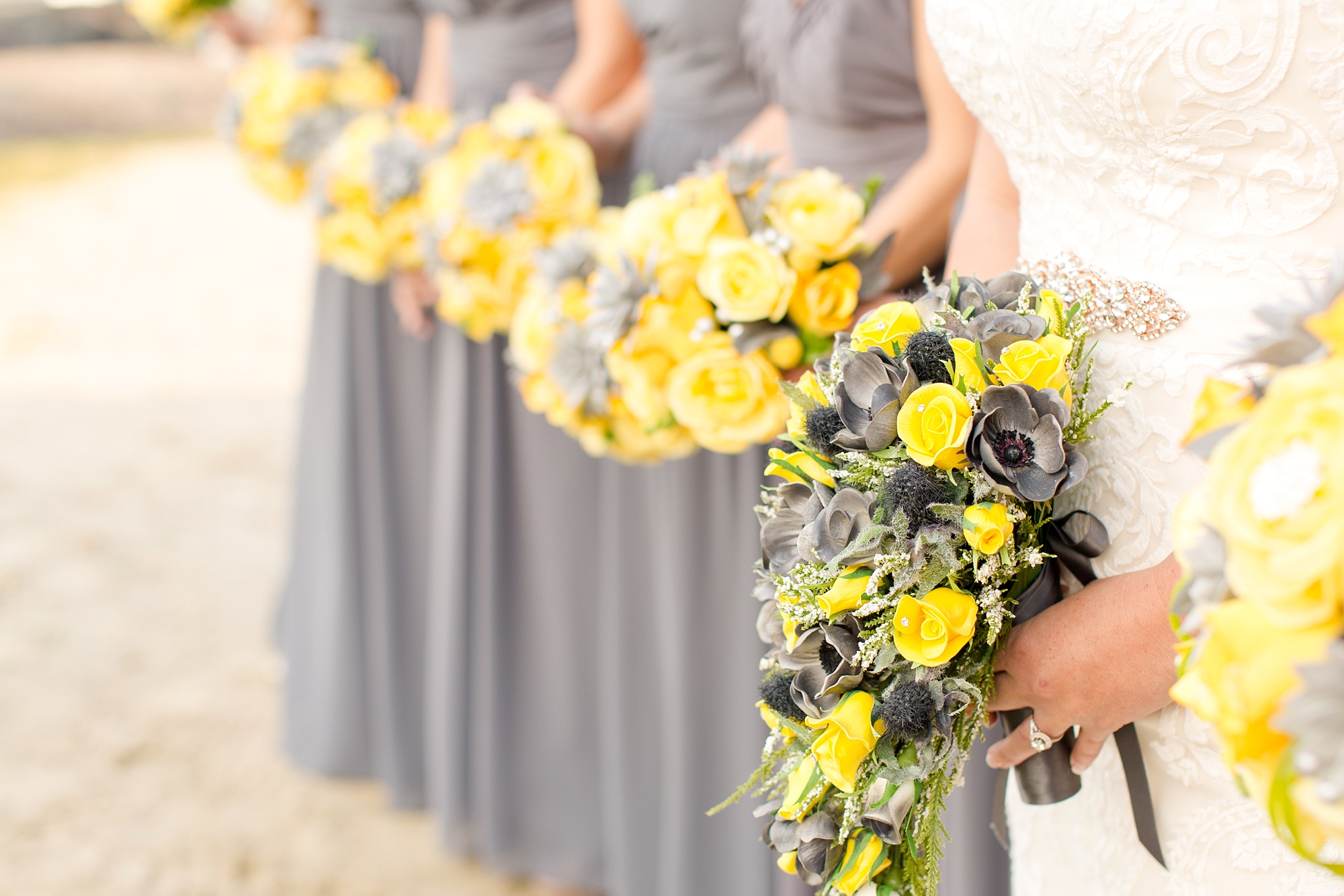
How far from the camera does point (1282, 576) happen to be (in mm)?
655

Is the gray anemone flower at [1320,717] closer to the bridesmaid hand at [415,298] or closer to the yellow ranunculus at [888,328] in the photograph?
the yellow ranunculus at [888,328]

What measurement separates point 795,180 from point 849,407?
0.68m

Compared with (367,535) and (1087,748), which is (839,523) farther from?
(367,535)

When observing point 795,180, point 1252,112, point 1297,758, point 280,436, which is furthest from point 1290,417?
point 280,436

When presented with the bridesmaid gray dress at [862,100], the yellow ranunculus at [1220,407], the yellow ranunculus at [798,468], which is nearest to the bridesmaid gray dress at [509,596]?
the bridesmaid gray dress at [862,100]

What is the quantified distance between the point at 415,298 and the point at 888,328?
193 cm

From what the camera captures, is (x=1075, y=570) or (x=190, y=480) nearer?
(x=1075, y=570)

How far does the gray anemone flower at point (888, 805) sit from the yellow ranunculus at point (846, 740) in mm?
24

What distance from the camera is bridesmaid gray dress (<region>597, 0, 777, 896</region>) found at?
2.21m

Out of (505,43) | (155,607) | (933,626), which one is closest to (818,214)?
(933,626)

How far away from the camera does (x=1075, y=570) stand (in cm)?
116

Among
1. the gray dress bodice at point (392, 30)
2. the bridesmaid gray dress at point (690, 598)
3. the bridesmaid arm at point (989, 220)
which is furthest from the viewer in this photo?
the gray dress bodice at point (392, 30)

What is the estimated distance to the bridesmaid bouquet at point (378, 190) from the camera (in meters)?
2.65

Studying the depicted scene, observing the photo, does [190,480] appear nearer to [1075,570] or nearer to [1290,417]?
[1075,570]
